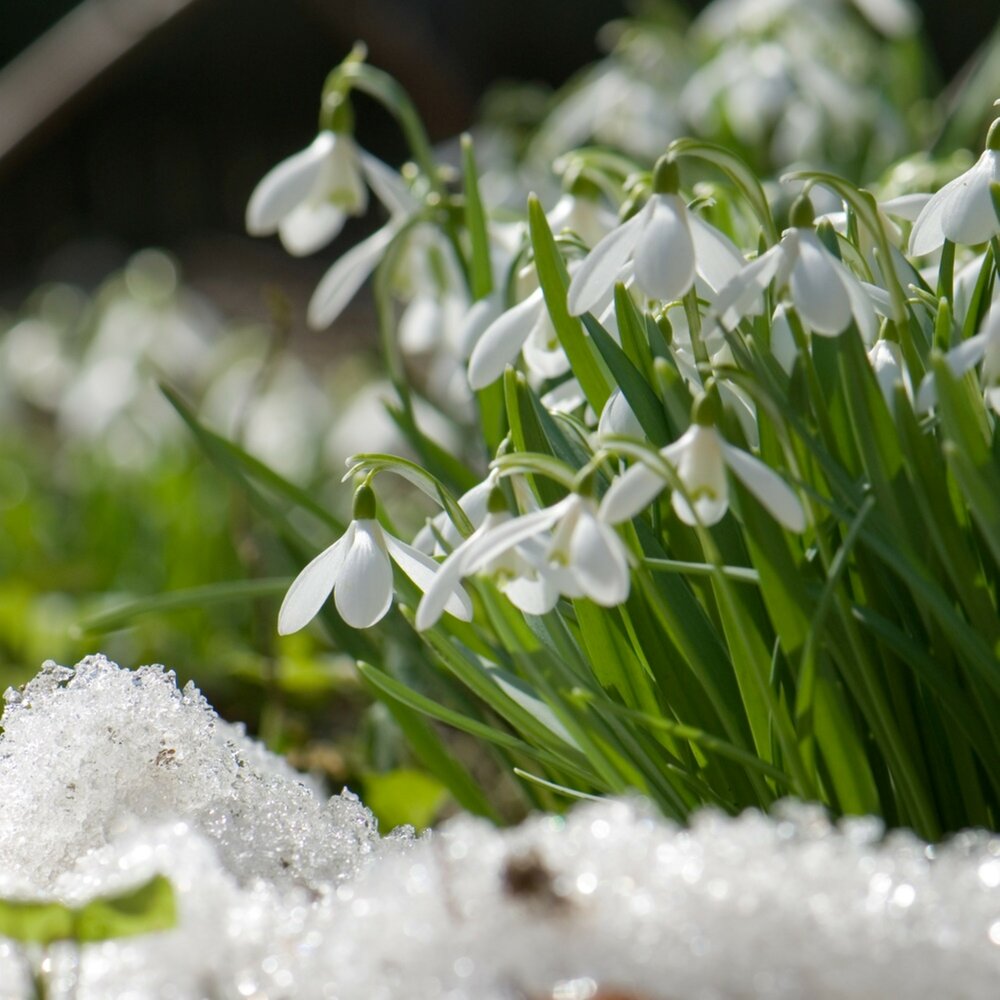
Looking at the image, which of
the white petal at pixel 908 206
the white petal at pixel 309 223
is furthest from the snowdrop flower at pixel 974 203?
the white petal at pixel 309 223

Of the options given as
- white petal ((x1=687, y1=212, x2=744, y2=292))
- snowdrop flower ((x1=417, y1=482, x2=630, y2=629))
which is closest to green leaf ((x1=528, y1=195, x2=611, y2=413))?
white petal ((x1=687, y1=212, x2=744, y2=292))

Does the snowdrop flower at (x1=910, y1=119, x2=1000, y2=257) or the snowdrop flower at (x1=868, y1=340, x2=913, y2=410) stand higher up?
the snowdrop flower at (x1=910, y1=119, x2=1000, y2=257)

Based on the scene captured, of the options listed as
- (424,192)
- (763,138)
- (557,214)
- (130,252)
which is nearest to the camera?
(557,214)

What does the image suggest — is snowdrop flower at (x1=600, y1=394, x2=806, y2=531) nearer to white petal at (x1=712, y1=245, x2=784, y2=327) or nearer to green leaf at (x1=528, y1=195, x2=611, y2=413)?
white petal at (x1=712, y1=245, x2=784, y2=327)

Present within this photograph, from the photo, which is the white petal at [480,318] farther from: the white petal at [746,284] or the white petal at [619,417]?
the white petal at [746,284]

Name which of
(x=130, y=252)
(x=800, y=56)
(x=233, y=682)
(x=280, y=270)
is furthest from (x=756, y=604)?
(x=130, y=252)

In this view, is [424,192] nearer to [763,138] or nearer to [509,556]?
[509,556]
